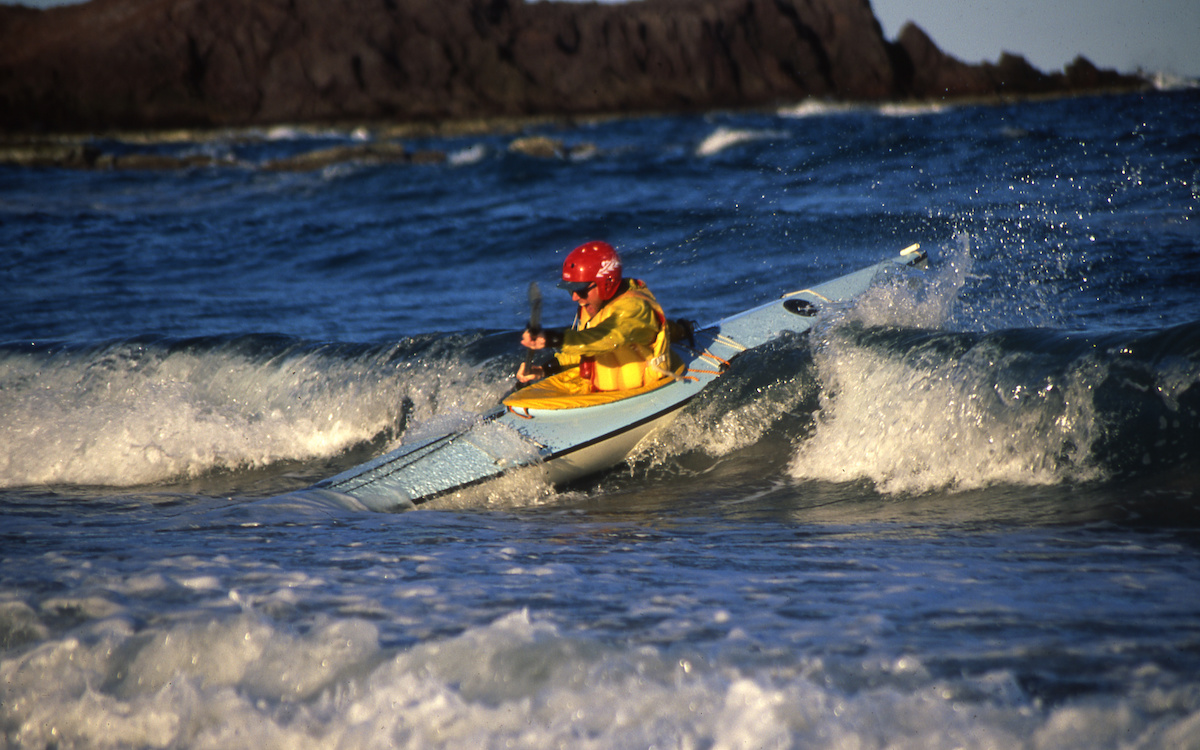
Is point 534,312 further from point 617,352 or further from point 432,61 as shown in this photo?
point 432,61

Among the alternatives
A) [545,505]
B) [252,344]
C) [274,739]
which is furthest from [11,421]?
[274,739]

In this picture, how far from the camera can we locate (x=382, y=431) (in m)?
6.37

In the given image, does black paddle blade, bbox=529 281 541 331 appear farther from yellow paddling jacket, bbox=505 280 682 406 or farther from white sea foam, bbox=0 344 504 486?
white sea foam, bbox=0 344 504 486

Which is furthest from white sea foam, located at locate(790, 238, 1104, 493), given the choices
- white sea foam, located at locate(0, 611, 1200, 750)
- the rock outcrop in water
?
the rock outcrop in water

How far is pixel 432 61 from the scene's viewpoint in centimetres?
6750

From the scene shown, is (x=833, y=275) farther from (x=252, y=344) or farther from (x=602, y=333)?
(x=252, y=344)

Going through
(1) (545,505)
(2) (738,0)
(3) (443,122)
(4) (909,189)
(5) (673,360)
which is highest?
(2) (738,0)

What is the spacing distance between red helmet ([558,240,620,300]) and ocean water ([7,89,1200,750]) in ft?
3.49

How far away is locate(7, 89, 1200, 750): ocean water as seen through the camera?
2.36 metres

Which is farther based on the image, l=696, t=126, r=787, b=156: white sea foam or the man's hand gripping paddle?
l=696, t=126, r=787, b=156: white sea foam

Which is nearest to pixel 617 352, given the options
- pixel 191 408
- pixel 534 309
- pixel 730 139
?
pixel 534 309

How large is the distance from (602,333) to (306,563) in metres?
2.04

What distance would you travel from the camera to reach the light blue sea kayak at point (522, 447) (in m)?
4.69

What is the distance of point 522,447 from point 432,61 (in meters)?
68.4
